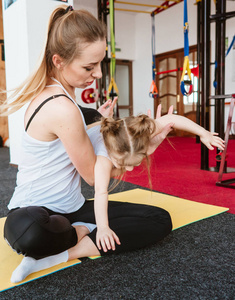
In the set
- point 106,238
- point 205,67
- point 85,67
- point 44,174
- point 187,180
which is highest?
point 205,67

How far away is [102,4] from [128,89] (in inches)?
170

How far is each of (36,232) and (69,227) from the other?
13 cm

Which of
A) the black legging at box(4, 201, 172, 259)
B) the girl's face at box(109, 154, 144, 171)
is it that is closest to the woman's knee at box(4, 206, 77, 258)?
the black legging at box(4, 201, 172, 259)

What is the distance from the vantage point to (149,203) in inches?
65.3

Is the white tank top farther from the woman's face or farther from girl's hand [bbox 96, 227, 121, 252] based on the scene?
girl's hand [bbox 96, 227, 121, 252]

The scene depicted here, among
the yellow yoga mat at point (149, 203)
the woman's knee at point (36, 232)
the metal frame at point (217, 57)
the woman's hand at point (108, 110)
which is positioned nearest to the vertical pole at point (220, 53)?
the metal frame at point (217, 57)

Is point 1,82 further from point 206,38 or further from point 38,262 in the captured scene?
point 38,262

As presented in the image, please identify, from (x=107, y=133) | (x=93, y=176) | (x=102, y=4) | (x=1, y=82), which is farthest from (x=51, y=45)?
(x=1, y=82)

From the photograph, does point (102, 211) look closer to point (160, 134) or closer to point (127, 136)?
point (127, 136)

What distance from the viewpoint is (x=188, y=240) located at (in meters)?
1.19

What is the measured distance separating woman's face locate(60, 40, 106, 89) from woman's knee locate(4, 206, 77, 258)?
452 mm

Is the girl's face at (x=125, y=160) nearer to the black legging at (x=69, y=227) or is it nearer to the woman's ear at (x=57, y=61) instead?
the black legging at (x=69, y=227)

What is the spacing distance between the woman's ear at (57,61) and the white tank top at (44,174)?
0.09 m

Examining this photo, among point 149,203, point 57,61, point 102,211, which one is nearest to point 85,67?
point 57,61
